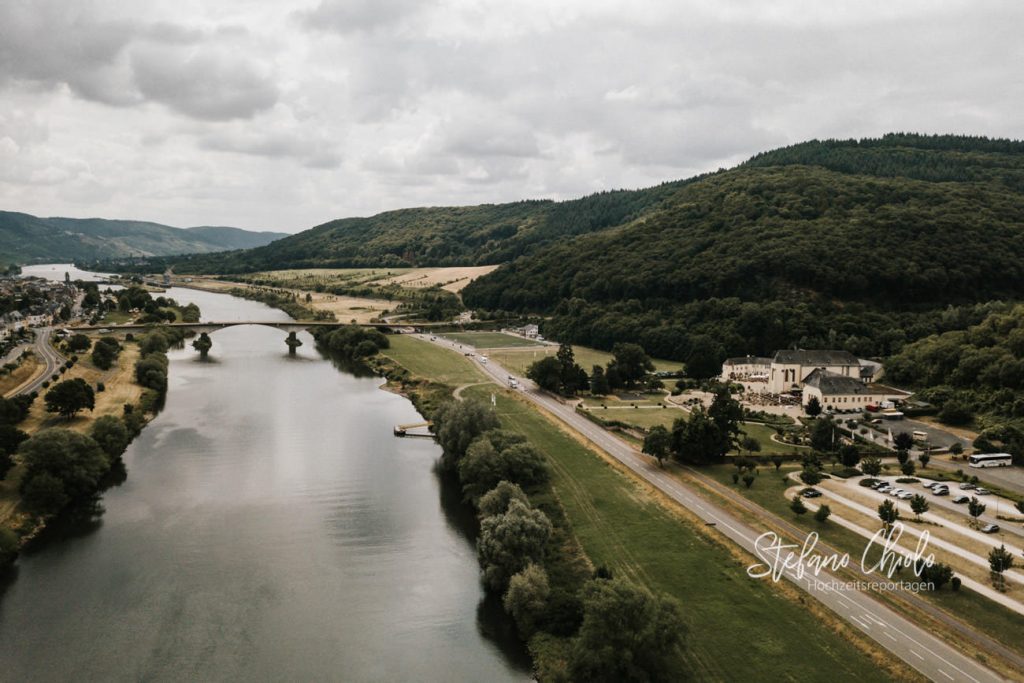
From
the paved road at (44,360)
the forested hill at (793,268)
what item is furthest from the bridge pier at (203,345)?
the forested hill at (793,268)

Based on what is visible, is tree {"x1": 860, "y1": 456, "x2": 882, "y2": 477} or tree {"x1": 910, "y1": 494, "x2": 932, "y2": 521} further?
tree {"x1": 860, "y1": 456, "x2": 882, "y2": 477}

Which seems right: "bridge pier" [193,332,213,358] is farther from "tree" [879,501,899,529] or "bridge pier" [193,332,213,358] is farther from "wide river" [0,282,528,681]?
"tree" [879,501,899,529]

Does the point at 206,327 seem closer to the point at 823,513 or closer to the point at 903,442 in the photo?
the point at 903,442

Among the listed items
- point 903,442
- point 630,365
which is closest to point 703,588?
point 903,442

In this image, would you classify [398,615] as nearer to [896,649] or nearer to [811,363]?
[896,649]

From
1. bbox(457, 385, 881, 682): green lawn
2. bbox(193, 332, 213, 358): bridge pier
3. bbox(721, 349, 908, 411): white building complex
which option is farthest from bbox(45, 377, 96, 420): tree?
bbox(721, 349, 908, 411): white building complex
